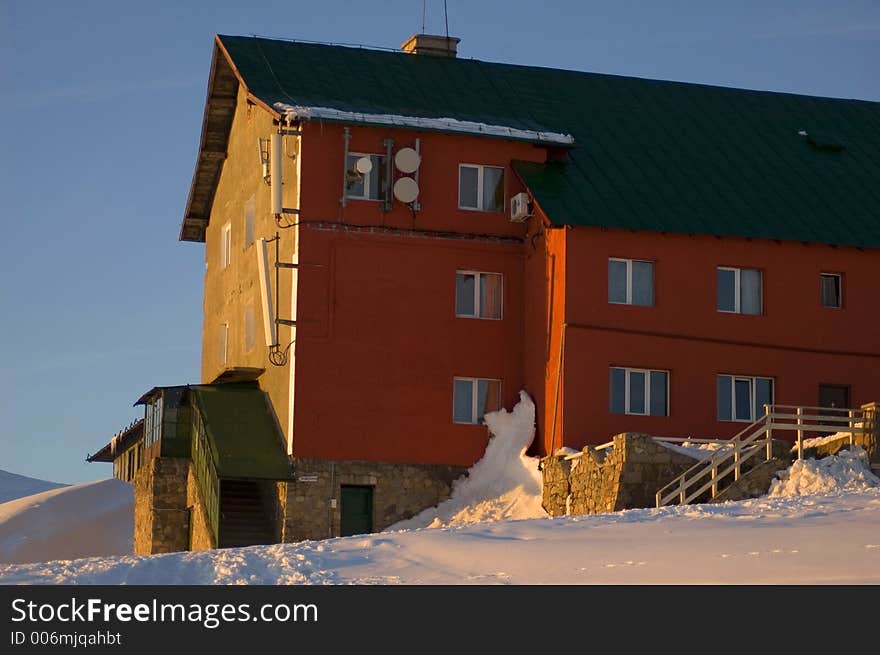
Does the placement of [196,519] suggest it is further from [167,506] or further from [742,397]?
[742,397]

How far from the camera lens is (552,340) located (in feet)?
142

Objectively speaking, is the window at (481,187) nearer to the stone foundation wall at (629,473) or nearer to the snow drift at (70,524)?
the stone foundation wall at (629,473)

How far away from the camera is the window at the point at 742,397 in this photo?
43938mm

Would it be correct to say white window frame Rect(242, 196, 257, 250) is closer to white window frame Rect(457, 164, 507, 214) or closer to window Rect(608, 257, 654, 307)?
white window frame Rect(457, 164, 507, 214)

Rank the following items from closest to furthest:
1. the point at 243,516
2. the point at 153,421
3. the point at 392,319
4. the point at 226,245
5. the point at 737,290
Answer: the point at 392,319
the point at 737,290
the point at 243,516
the point at 153,421
the point at 226,245

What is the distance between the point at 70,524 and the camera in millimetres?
Answer: 68250

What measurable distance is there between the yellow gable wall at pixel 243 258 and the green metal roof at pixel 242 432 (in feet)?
1.51

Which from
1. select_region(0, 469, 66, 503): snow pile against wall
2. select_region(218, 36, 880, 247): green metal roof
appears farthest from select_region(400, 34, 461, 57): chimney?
select_region(0, 469, 66, 503): snow pile against wall

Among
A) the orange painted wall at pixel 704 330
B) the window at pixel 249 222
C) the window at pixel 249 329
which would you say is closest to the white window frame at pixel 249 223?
the window at pixel 249 222

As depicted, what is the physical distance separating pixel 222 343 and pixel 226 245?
9.27 feet

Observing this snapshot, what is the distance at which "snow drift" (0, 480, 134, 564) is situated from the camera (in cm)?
6406

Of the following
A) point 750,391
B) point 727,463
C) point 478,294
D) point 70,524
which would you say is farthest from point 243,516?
Result: point 70,524
